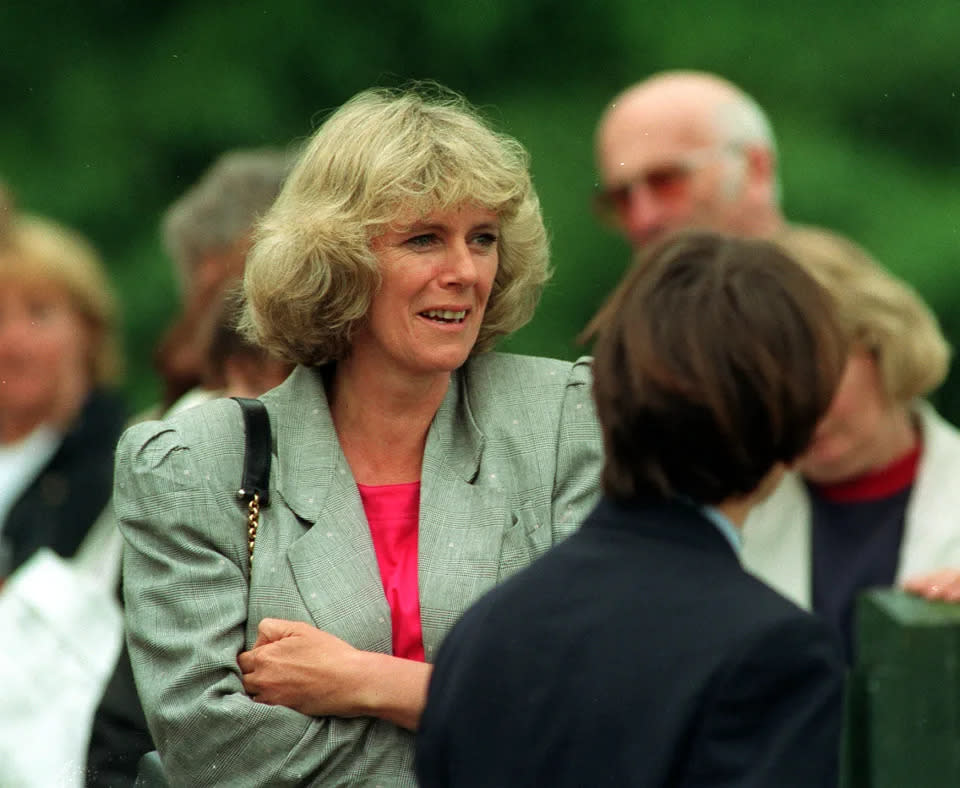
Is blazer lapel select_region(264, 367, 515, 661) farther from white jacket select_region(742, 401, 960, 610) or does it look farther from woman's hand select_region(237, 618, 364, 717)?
white jacket select_region(742, 401, 960, 610)

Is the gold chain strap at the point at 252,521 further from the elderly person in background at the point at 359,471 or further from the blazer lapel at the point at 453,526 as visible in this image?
the blazer lapel at the point at 453,526

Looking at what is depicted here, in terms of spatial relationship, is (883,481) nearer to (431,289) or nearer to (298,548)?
(431,289)

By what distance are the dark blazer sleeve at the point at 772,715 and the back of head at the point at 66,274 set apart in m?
3.37

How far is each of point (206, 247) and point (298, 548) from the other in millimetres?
2020

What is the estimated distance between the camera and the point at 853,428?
11.2 ft

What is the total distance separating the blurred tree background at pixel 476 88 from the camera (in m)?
6.91

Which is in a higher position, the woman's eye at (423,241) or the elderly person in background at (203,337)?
the woman's eye at (423,241)

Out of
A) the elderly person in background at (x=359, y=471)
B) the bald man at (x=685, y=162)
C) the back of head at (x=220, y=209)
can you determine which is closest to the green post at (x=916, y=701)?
the elderly person in background at (x=359, y=471)

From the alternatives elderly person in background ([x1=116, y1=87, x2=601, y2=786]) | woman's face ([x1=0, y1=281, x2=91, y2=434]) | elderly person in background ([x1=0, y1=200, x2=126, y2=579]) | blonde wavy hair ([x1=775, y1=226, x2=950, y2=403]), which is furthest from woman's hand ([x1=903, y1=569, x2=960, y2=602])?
woman's face ([x1=0, y1=281, x2=91, y2=434])

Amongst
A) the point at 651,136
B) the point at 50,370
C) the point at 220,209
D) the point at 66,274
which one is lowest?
the point at 50,370

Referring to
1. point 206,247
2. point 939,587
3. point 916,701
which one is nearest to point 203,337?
point 206,247

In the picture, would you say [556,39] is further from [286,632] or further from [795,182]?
[286,632]

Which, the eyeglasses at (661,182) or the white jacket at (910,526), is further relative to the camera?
the eyeglasses at (661,182)

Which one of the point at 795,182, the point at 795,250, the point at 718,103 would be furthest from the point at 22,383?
the point at 795,182
